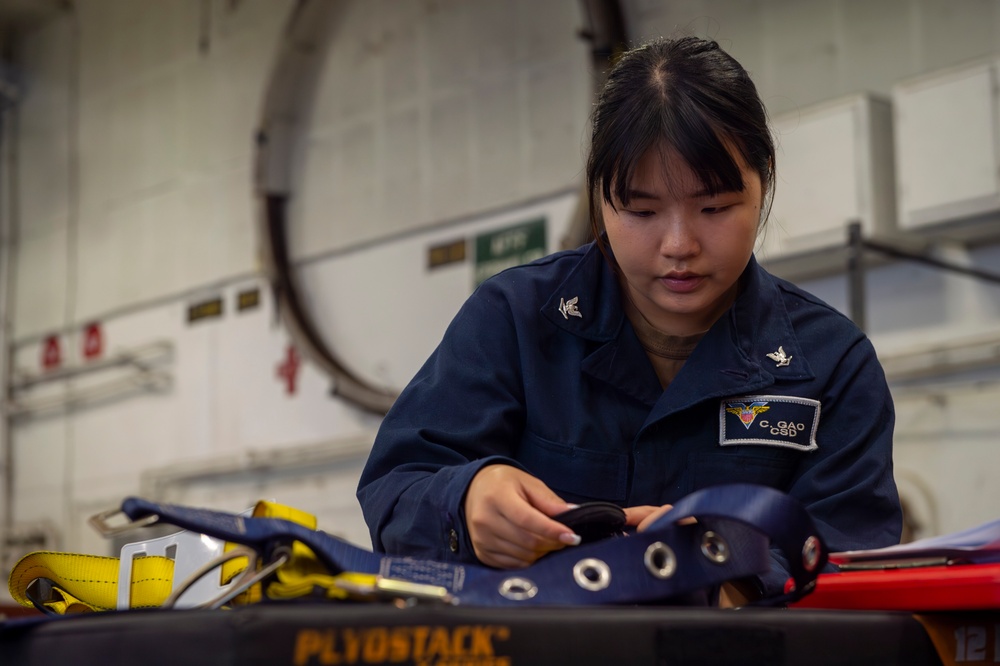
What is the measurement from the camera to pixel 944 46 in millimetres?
3830

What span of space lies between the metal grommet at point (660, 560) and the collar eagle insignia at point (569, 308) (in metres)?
0.44

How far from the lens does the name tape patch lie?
1.02m

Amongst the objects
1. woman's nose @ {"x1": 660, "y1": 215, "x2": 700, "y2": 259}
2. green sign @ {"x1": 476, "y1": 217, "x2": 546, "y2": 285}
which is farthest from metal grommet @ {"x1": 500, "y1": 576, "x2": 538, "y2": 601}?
green sign @ {"x1": 476, "y1": 217, "x2": 546, "y2": 285}

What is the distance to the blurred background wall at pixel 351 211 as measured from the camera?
373 centimetres

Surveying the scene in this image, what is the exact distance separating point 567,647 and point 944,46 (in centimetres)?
369

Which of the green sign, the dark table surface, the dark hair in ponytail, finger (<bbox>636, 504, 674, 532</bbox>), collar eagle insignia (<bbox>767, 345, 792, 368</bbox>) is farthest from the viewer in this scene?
the green sign

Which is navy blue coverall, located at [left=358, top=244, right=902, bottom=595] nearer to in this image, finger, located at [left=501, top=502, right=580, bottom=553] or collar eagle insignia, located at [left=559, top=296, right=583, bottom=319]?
collar eagle insignia, located at [left=559, top=296, right=583, bottom=319]

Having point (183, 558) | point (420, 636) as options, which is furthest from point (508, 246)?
point (420, 636)

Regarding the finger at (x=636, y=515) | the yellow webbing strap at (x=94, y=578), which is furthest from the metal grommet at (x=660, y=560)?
the yellow webbing strap at (x=94, y=578)

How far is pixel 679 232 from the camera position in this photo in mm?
976

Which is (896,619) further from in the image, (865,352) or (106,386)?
(106,386)

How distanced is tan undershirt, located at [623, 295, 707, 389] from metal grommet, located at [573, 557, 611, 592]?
45cm

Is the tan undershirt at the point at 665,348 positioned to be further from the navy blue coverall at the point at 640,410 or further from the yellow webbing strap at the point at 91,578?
the yellow webbing strap at the point at 91,578

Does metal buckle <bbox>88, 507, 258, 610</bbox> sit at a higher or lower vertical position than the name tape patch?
lower
